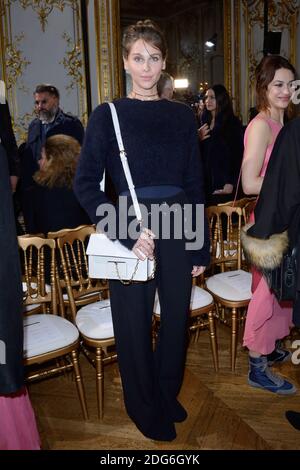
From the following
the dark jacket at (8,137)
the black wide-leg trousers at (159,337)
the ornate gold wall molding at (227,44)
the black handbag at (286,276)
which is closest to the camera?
the black handbag at (286,276)

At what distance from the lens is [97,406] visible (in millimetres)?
2250

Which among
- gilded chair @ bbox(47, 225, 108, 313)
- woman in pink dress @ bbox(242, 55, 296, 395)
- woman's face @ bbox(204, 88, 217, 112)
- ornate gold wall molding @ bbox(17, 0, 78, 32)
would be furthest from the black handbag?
ornate gold wall molding @ bbox(17, 0, 78, 32)

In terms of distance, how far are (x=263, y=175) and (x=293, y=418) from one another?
3.71 ft

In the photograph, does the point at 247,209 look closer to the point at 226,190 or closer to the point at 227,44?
the point at 226,190

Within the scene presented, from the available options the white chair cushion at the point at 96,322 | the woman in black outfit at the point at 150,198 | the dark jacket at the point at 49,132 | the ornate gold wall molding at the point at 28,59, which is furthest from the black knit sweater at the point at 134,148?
the ornate gold wall molding at the point at 28,59

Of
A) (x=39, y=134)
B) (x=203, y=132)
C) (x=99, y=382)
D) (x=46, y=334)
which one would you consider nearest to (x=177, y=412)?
(x=99, y=382)

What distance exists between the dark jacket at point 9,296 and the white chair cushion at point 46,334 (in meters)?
0.61

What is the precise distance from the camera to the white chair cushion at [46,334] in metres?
2.00

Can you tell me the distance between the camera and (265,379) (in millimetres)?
2396

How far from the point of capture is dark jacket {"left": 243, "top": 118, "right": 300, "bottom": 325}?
1.55m

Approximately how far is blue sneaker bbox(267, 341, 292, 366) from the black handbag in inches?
42.1

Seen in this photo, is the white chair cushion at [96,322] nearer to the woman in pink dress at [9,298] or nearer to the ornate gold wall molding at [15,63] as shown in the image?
the woman in pink dress at [9,298]

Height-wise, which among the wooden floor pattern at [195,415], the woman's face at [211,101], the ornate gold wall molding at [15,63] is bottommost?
the wooden floor pattern at [195,415]

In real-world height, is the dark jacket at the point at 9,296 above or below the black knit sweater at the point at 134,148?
below
